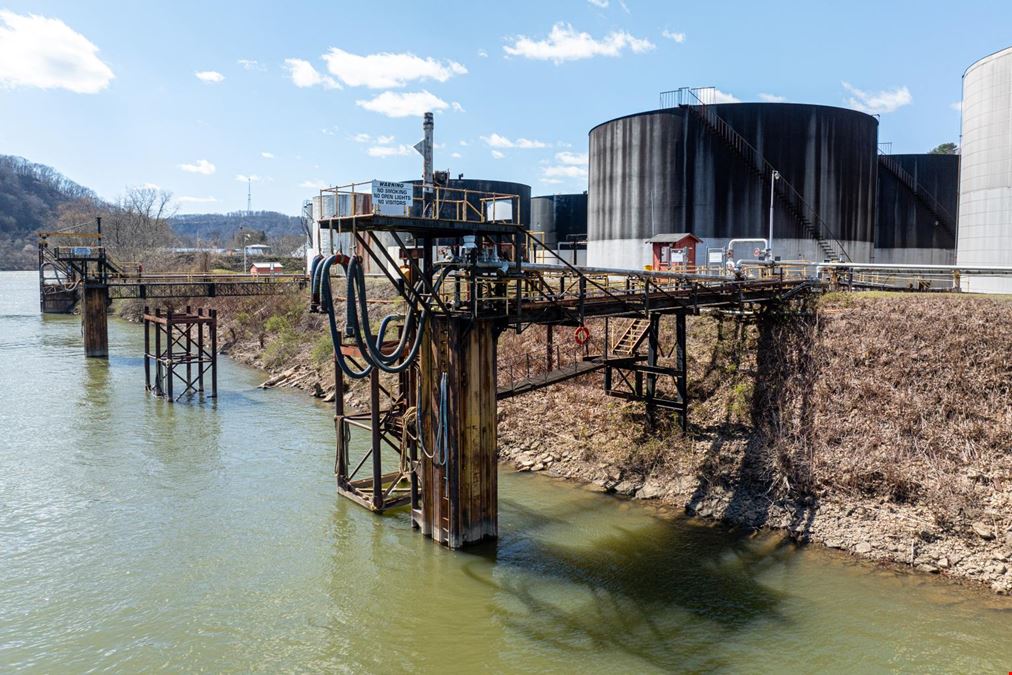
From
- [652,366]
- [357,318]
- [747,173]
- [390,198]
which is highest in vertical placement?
[747,173]

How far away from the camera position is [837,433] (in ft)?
72.0

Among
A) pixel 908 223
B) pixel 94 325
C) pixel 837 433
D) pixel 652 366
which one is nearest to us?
pixel 837 433

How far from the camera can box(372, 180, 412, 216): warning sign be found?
1673 cm

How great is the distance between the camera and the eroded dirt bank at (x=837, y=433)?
18.7 metres

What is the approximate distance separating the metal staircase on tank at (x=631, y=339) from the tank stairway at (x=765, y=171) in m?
22.1

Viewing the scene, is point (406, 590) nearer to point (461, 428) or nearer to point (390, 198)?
point (461, 428)

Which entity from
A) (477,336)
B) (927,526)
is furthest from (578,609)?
(927,526)

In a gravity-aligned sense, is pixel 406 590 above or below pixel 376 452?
below

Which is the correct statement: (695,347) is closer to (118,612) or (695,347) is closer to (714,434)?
(714,434)

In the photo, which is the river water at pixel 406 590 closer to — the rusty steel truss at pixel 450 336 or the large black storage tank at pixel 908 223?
the rusty steel truss at pixel 450 336

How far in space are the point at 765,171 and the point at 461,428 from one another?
3364 centimetres

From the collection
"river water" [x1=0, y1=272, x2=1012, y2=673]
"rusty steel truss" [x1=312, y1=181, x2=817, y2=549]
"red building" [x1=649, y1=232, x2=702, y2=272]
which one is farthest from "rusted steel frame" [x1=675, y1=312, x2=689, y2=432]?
"red building" [x1=649, y1=232, x2=702, y2=272]

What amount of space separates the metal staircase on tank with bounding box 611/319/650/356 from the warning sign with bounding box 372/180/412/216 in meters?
11.5

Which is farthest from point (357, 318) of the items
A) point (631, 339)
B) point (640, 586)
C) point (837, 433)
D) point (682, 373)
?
point (837, 433)
